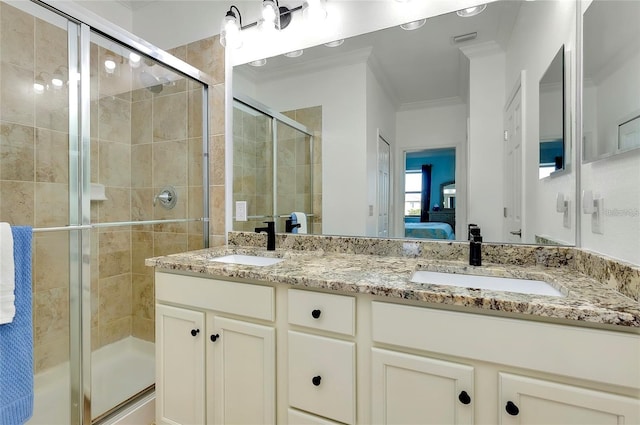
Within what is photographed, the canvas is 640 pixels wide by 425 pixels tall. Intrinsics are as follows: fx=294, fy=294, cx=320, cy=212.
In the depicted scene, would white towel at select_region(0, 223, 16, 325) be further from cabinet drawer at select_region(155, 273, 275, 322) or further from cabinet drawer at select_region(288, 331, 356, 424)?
cabinet drawer at select_region(288, 331, 356, 424)

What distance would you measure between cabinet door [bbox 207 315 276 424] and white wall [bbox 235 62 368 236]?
69cm

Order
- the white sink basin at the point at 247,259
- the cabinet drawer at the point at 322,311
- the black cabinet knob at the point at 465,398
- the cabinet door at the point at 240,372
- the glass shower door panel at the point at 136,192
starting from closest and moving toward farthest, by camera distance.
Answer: the black cabinet knob at the point at 465,398 → the cabinet drawer at the point at 322,311 → the cabinet door at the point at 240,372 → the white sink basin at the point at 247,259 → the glass shower door panel at the point at 136,192

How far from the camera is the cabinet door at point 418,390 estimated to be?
0.81 m

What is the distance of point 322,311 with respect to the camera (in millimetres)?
993

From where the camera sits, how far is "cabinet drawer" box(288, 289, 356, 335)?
96 cm

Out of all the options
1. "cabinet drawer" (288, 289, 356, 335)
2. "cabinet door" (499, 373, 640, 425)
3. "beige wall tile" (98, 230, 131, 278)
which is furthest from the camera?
"beige wall tile" (98, 230, 131, 278)

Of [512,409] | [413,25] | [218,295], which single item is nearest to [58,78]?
[218,295]

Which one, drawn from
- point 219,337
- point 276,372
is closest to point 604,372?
point 276,372

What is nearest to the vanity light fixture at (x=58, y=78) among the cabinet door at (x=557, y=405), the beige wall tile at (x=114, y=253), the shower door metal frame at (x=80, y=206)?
the shower door metal frame at (x=80, y=206)

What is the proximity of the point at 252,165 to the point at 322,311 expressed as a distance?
3.95ft

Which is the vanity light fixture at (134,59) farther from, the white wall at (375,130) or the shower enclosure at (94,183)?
the white wall at (375,130)

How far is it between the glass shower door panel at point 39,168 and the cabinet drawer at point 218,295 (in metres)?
0.54

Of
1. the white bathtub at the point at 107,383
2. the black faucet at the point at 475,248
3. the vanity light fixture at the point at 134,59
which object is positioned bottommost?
the white bathtub at the point at 107,383

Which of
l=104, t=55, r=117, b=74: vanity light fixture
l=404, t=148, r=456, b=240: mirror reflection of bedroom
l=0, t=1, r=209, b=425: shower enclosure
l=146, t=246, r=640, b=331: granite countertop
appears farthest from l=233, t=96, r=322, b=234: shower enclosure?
l=104, t=55, r=117, b=74: vanity light fixture
